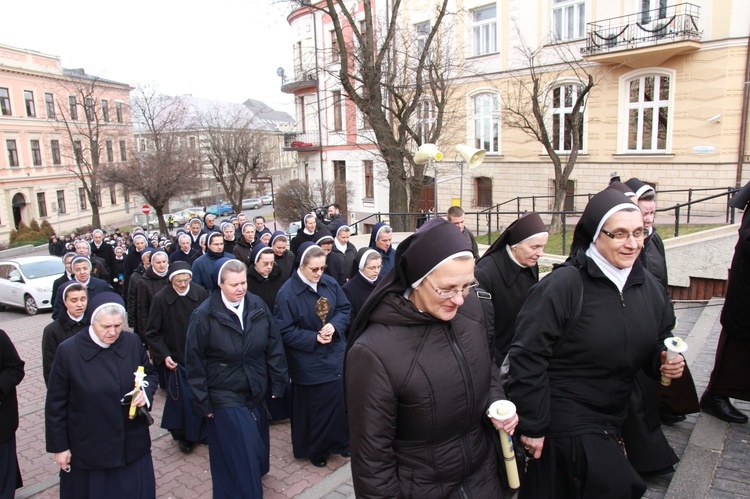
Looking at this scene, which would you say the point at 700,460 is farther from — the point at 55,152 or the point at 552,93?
the point at 55,152

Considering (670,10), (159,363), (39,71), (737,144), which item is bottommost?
(159,363)

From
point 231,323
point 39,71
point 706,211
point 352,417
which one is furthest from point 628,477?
point 39,71

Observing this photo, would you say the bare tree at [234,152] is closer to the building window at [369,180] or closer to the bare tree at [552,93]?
the building window at [369,180]

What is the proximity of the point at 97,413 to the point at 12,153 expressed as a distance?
51569mm

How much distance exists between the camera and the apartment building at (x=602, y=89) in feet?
59.3

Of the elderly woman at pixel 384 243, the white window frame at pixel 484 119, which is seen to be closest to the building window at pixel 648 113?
the white window frame at pixel 484 119

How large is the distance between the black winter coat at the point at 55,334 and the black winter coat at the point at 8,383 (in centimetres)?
30

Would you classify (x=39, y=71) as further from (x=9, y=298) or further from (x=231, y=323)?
(x=231, y=323)

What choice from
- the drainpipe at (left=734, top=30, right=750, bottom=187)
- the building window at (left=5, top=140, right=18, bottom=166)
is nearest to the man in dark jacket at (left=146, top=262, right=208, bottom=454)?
the drainpipe at (left=734, top=30, right=750, bottom=187)

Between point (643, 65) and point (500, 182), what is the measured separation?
7.63 meters

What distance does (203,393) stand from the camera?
448 cm

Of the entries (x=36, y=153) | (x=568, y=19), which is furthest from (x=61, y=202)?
(x=568, y=19)

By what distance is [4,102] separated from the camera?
45125 mm

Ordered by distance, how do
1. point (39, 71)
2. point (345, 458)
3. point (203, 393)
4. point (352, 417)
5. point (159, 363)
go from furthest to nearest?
point (39, 71) < point (159, 363) < point (345, 458) < point (203, 393) < point (352, 417)
